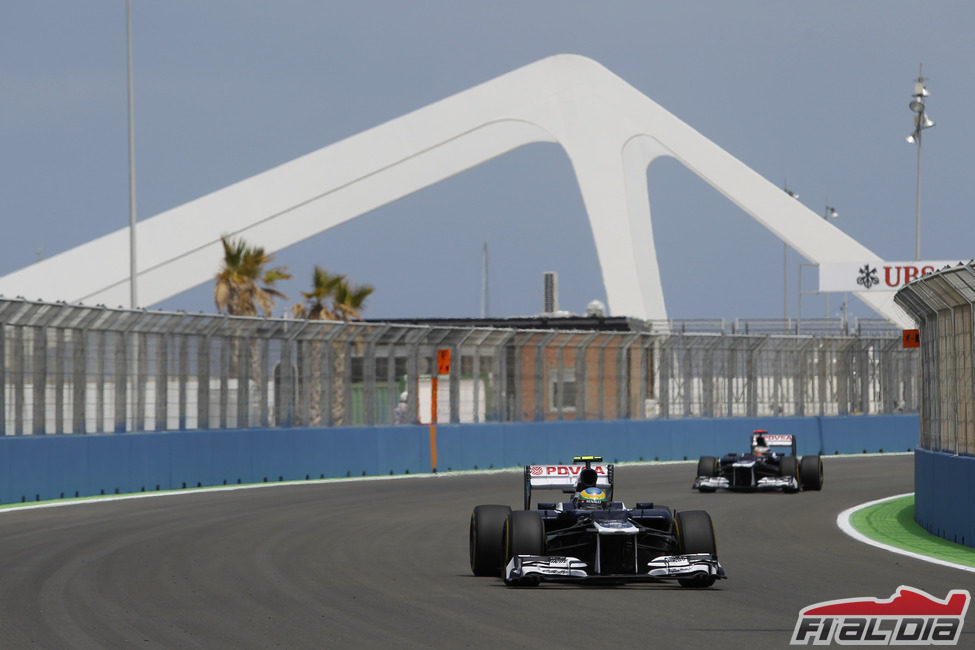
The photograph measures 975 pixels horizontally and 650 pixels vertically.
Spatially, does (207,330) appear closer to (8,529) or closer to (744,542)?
(8,529)

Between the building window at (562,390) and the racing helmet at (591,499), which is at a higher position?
the building window at (562,390)

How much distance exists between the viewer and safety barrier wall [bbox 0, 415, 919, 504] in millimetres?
24281

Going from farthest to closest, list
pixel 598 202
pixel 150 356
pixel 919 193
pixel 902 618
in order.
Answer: pixel 598 202
pixel 919 193
pixel 150 356
pixel 902 618

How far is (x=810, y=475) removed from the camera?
2656cm

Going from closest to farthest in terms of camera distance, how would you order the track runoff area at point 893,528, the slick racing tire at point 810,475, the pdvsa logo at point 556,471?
the pdvsa logo at point 556,471, the track runoff area at point 893,528, the slick racing tire at point 810,475

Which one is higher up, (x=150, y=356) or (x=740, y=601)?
(x=150, y=356)

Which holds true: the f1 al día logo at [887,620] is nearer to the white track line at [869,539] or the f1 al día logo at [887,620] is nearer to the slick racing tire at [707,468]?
the white track line at [869,539]

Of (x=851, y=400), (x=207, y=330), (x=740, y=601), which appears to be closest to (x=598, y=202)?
(x=851, y=400)

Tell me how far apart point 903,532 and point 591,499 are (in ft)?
20.8

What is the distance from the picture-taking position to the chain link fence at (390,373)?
24.8 meters

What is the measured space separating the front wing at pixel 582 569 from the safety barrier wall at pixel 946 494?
16.6 ft

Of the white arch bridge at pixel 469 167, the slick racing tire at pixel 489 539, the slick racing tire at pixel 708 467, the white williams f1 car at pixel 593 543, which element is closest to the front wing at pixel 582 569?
the white williams f1 car at pixel 593 543

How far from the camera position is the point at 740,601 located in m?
11.6

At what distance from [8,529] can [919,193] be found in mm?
32524
